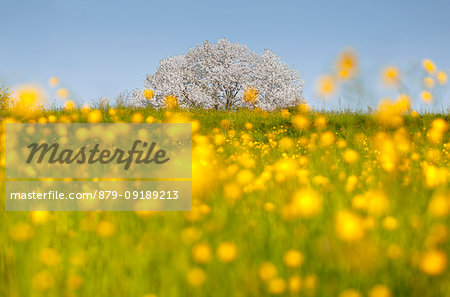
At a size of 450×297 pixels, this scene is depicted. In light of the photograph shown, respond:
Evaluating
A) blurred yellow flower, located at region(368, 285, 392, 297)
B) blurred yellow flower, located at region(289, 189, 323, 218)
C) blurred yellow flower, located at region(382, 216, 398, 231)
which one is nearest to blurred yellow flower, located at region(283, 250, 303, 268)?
blurred yellow flower, located at region(368, 285, 392, 297)

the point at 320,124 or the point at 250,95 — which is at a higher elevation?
the point at 250,95

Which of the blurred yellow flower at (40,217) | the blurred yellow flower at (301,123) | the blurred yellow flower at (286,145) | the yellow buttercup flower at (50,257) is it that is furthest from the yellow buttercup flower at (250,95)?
the yellow buttercup flower at (50,257)

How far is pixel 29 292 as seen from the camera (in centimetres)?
230

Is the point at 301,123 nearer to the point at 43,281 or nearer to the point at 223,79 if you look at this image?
the point at 43,281

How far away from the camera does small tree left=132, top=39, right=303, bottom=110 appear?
94.0ft

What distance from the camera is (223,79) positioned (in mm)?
28547

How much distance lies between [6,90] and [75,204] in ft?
57.3

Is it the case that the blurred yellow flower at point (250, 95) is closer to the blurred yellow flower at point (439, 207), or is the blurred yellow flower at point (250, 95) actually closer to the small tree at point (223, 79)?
the small tree at point (223, 79)

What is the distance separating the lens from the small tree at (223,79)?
28.6m

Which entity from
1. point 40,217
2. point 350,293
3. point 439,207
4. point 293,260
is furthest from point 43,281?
point 439,207

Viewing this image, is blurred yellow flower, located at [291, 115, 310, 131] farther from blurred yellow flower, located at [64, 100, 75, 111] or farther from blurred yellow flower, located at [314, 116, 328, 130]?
blurred yellow flower, located at [64, 100, 75, 111]

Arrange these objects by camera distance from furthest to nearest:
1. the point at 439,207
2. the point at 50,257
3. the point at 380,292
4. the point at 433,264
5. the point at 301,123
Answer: the point at 301,123, the point at 439,207, the point at 50,257, the point at 433,264, the point at 380,292

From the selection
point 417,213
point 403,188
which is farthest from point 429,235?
point 403,188

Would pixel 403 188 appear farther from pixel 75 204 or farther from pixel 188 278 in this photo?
pixel 75 204
